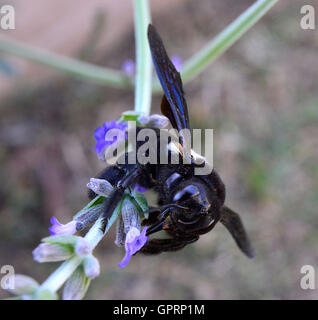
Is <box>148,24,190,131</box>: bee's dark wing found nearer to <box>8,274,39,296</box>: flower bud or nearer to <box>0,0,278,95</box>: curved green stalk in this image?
<box>0,0,278,95</box>: curved green stalk

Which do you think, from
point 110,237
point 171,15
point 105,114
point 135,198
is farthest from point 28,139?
point 135,198

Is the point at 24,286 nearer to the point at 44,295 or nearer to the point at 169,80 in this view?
the point at 44,295

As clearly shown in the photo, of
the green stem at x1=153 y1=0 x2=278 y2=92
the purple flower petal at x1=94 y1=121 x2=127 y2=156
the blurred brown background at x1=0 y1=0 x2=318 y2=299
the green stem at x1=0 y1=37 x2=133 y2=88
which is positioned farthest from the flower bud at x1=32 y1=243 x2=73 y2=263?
the blurred brown background at x1=0 y1=0 x2=318 y2=299

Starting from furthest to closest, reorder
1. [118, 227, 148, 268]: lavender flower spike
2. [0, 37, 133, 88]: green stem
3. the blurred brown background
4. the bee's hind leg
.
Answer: the blurred brown background, [0, 37, 133, 88]: green stem, the bee's hind leg, [118, 227, 148, 268]: lavender flower spike

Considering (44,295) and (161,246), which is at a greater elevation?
(161,246)

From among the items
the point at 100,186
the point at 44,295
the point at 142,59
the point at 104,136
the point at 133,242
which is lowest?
the point at 44,295

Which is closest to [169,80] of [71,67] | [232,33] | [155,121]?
[155,121]
